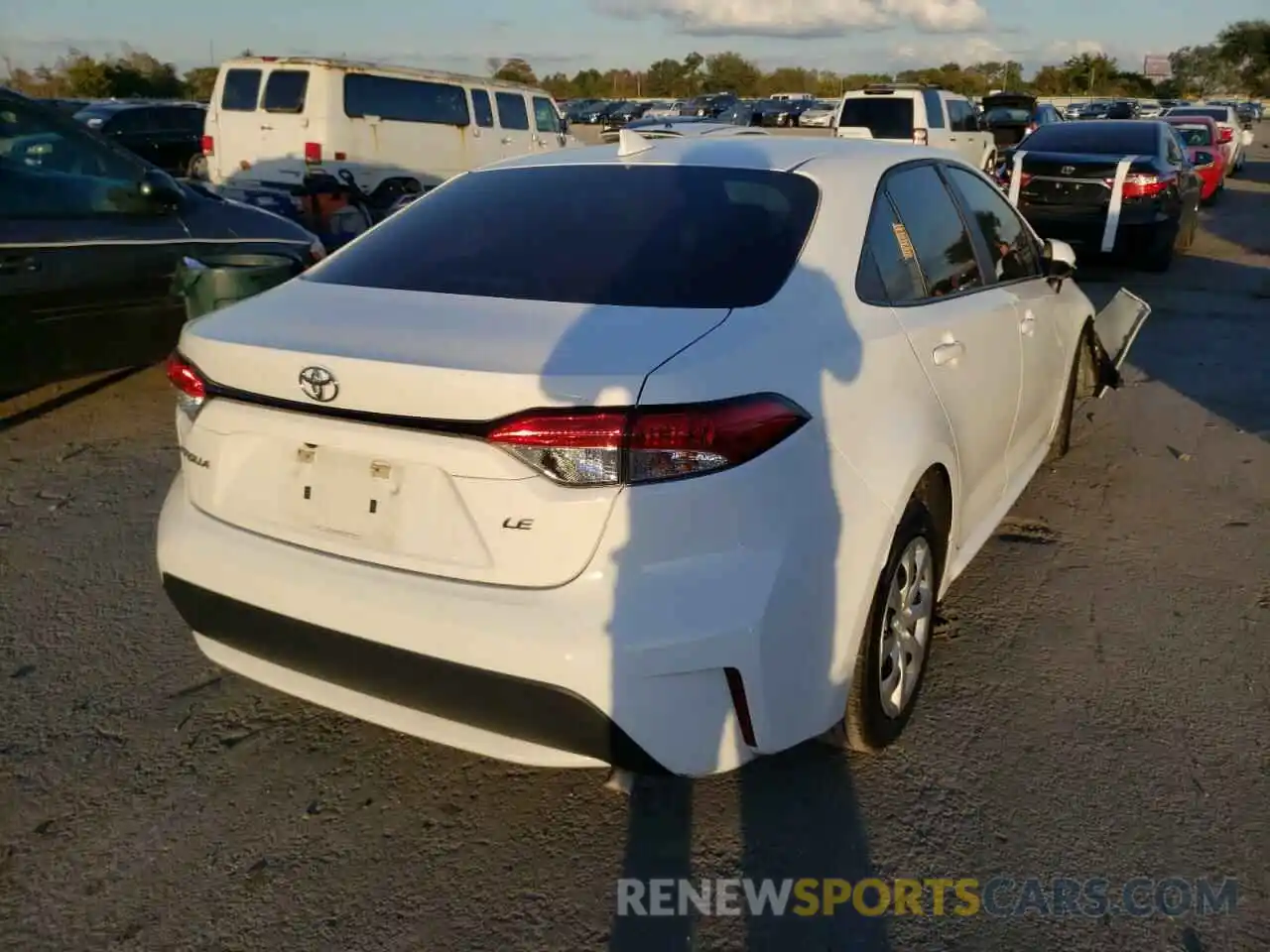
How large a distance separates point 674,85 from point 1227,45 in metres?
41.1

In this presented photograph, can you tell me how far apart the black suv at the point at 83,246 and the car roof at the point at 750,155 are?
299 cm

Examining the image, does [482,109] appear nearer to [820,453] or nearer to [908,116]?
[908,116]

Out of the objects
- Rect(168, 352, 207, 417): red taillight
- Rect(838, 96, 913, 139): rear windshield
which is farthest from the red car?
Rect(168, 352, 207, 417): red taillight

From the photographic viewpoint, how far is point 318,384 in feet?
7.70

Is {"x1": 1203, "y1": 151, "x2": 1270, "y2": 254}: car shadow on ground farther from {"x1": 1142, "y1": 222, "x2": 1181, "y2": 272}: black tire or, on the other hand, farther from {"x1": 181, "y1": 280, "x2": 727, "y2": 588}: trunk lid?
{"x1": 181, "y1": 280, "x2": 727, "y2": 588}: trunk lid

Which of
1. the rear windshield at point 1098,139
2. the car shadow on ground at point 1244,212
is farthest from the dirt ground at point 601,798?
the car shadow on ground at point 1244,212

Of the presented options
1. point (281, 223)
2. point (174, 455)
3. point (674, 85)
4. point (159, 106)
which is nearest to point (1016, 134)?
point (159, 106)

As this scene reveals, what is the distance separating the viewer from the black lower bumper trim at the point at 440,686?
89.1 inches

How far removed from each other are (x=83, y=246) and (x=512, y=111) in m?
11.3

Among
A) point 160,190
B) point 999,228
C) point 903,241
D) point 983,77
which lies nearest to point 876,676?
point 903,241

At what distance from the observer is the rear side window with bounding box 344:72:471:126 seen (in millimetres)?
13531

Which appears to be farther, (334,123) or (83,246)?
(334,123)

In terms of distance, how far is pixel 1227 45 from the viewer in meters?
80.9

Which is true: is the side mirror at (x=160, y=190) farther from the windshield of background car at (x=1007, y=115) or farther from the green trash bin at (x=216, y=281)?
the windshield of background car at (x=1007, y=115)
